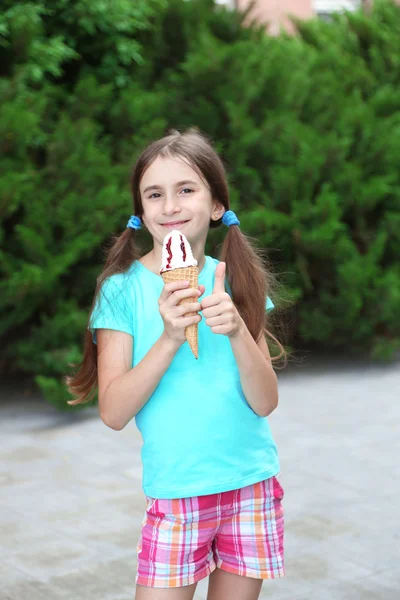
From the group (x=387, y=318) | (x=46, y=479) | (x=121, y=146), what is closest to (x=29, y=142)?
(x=121, y=146)

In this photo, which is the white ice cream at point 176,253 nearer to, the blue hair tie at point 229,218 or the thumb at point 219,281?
the thumb at point 219,281

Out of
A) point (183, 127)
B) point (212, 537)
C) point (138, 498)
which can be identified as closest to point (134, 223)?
point (212, 537)

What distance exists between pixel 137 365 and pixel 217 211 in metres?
0.51

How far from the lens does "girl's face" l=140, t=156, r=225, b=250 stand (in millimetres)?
2334

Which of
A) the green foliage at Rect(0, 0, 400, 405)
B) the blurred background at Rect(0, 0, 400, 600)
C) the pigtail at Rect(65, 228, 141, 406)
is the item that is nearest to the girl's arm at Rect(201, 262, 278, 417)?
the pigtail at Rect(65, 228, 141, 406)

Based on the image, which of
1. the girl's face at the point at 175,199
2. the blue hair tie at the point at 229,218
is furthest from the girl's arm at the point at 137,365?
the blue hair tie at the point at 229,218

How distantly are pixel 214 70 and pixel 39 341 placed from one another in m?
2.68

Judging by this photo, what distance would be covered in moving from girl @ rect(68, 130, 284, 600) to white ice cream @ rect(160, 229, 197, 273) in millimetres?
86

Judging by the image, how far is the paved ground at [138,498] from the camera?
3914 millimetres

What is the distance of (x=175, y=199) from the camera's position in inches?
92.4

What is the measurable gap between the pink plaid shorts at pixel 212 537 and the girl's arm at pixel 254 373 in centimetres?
22

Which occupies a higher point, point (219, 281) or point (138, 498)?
point (219, 281)

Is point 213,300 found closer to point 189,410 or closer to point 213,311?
point 213,311

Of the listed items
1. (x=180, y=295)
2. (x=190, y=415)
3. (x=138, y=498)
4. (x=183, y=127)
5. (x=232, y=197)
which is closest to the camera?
(x=180, y=295)
